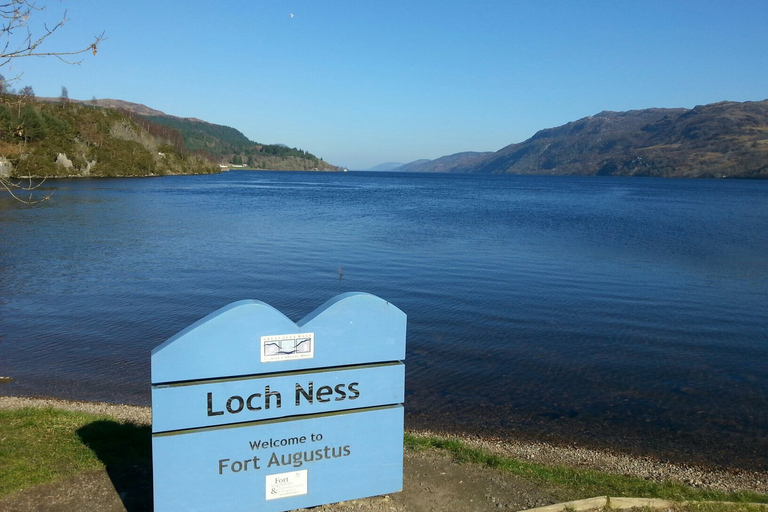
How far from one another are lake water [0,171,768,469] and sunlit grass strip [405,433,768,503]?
2392mm

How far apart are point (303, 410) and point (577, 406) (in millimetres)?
6870

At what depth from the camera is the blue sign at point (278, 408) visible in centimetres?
479

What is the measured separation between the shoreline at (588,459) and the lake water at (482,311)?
0.46 meters

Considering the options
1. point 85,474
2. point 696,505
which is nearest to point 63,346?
point 85,474

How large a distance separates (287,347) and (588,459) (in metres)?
5.13

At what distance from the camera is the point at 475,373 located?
1207cm

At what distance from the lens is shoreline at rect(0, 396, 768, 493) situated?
7.69 m

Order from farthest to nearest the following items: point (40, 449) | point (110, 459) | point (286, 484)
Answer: point (40, 449) < point (110, 459) < point (286, 484)

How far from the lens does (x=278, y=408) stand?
5.09 m

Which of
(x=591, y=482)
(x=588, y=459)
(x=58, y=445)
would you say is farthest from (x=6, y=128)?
(x=588, y=459)

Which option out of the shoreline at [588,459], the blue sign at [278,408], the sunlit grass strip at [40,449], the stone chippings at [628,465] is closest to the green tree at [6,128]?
the sunlit grass strip at [40,449]

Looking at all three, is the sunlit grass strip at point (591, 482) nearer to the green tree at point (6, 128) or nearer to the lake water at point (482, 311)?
the lake water at point (482, 311)

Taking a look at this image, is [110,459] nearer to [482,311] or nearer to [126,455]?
[126,455]

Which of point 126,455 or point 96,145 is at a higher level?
point 96,145
